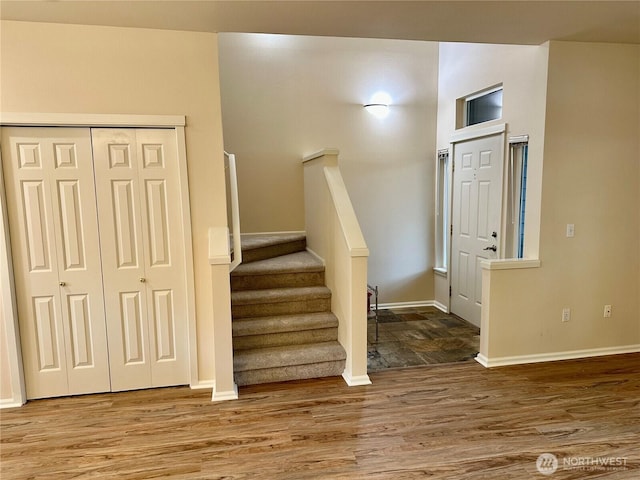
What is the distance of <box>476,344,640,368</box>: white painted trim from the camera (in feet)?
11.2

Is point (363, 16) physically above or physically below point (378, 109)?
above

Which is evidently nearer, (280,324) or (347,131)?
(280,324)

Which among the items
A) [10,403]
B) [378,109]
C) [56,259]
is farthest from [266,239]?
[10,403]

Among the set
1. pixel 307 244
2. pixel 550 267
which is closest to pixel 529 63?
pixel 550 267

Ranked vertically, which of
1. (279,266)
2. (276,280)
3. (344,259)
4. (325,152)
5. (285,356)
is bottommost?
(285,356)

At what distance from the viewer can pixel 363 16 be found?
2631 mm

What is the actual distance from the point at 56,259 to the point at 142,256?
552mm

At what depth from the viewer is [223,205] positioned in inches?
118

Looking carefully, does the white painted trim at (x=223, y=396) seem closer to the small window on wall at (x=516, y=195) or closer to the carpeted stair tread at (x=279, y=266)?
the carpeted stair tread at (x=279, y=266)

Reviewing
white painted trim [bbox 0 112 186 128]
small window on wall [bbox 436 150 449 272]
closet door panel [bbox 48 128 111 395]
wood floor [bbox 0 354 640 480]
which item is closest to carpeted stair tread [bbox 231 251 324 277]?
wood floor [bbox 0 354 640 480]

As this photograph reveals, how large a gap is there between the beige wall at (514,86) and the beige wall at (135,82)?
2.51 meters

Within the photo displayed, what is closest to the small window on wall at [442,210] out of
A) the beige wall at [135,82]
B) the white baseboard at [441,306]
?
the white baseboard at [441,306]

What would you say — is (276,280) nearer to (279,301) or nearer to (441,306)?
(279,301)

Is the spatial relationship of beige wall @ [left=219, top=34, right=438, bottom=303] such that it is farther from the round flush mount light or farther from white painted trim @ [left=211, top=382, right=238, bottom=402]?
white painted trim @ [left=211, top=382, right=238, bottom=402]
